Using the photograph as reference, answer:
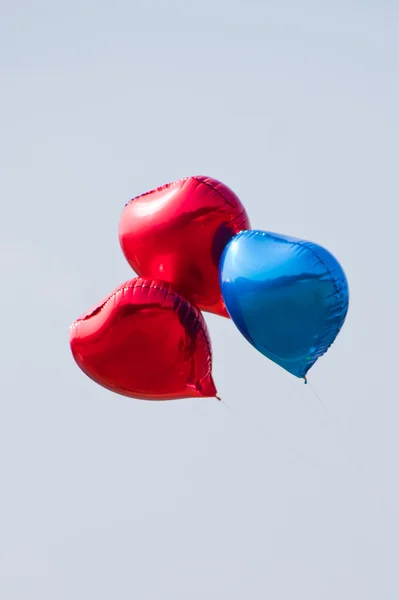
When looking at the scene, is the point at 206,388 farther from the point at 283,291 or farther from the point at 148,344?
the point at 283,291

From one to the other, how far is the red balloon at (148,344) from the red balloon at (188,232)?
0.34 meters

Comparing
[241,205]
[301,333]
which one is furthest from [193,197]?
[301,333]

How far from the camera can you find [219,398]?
22.2 metres

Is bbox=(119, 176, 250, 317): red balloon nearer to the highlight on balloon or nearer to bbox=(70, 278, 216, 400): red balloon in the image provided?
the highlight on balloon

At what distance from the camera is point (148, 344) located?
2155 centimetres

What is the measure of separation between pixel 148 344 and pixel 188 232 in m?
1.38

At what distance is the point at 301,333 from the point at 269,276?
755 mm

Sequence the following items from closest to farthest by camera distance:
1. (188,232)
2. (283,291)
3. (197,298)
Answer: (283,291)
(188,232)
(197,298)

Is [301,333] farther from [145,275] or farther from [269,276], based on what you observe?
[145,275]

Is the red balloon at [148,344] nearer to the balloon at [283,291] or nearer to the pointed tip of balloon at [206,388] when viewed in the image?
the pointed tip of balloon at [206,388]

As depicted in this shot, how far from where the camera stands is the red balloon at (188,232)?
21922mm

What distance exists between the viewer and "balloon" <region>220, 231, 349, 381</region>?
21166mm

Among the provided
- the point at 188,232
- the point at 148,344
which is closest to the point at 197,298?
the point at 188,232

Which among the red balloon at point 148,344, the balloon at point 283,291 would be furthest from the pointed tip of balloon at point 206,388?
the balloon at point 283,291
